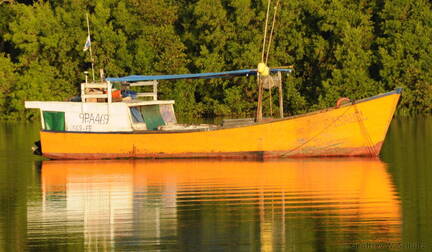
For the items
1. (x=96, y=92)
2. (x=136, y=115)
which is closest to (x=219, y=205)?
(x=136, y=115)

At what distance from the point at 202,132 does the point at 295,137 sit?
287cm

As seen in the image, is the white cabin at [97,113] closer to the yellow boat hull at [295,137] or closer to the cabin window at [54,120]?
the cabin window at [54,120]

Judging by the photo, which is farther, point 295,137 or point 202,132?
point 202,132

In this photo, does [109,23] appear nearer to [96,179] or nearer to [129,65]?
[129,65]

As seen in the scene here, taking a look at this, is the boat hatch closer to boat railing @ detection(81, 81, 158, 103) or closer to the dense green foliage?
boat railing @ detection(81, 81, 158, 103)

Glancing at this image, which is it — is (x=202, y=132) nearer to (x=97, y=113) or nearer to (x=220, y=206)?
(x=97, y=113)

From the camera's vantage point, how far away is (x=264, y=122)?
3412 cm

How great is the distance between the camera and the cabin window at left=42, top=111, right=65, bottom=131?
36.0 metres

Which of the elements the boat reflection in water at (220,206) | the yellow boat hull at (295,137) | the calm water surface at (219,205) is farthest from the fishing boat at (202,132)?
the boat reflection in water at (220,206)

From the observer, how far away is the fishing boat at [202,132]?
34.2 metres

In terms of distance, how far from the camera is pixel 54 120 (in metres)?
36.1

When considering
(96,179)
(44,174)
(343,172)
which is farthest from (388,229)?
(44,174)

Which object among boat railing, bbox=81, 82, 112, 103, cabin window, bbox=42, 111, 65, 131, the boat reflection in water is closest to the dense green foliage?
boat railing, bbox=81, 82, 112, 103

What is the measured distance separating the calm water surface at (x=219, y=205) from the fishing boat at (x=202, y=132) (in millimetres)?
552
